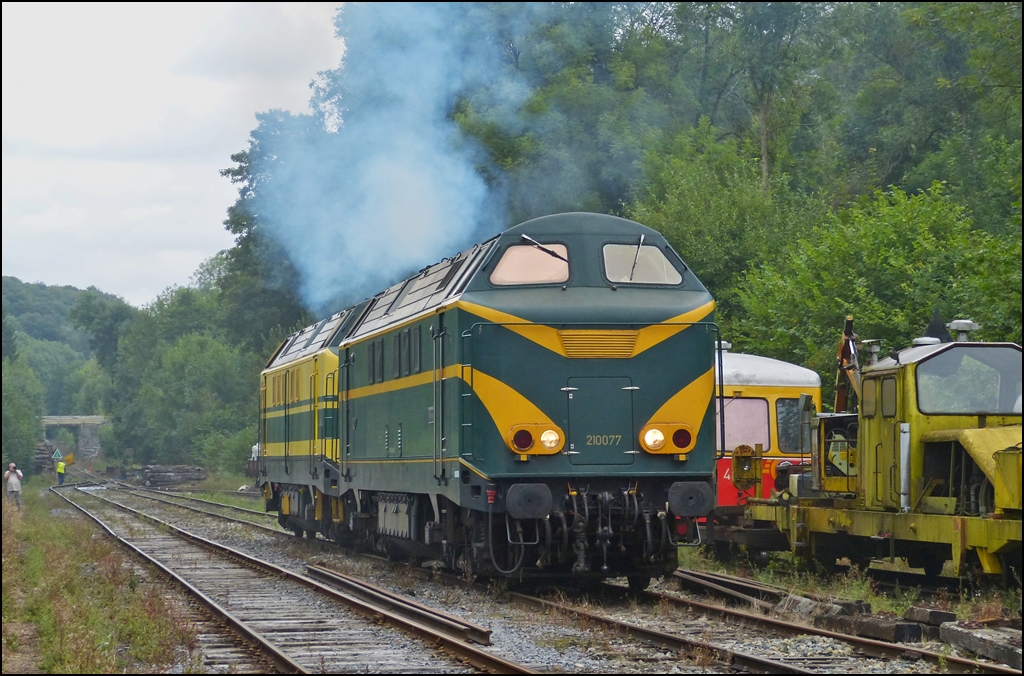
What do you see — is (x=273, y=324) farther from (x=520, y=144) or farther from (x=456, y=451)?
(x=456, y=451)

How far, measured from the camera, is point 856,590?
13625 mm

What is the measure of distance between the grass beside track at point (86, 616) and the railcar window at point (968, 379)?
299 inches

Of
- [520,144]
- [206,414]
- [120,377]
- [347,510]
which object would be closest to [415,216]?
[520,144]

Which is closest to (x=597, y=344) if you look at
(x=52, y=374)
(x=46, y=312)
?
(x=52, y=374)

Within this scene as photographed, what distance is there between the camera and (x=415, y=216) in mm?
29016

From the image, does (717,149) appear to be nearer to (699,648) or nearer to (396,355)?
(396,355)

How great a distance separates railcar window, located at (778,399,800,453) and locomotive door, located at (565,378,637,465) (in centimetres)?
610

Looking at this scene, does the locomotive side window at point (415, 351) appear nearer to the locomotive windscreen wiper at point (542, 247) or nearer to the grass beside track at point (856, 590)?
the locomotive windscreen wiper at point (542, 247)

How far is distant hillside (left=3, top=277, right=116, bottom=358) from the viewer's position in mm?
174500

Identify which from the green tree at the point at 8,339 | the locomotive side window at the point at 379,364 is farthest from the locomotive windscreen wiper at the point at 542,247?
the green tree at the point at 8,339

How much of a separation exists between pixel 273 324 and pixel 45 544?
34045 millimetres

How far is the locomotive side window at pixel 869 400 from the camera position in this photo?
1383cm

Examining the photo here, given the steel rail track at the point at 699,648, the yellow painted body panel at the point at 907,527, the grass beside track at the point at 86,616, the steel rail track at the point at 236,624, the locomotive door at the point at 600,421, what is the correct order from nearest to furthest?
the steel rail track at the point at 699,648 < the steel rail track at the point at 236,624 < the grass beside track at the point at 86,616 < the yellow painted body panel at the point at 907,527 < the locomotive door at the point at 600,421

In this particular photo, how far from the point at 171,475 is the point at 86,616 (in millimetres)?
54359
